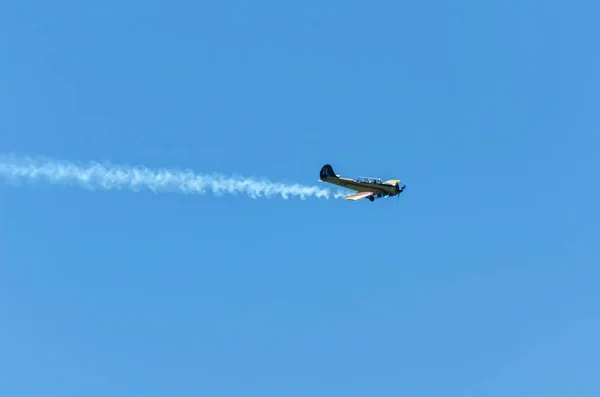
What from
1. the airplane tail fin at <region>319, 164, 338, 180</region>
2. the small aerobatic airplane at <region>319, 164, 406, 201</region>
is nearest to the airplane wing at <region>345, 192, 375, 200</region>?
the small aerobatic airplane at <region>319, 164, 406, 201</region>

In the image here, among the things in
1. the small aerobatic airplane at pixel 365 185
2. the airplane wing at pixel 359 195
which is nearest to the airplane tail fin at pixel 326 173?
the small aerobatic airplane at pixel 365 185

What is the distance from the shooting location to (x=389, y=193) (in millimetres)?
101500

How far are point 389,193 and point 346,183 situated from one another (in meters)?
7.90

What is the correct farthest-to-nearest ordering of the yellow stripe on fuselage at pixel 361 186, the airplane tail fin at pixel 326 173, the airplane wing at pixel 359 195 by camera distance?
1. the airplane tail fin at pixel 326 173
2. the yellow stripe on fuselage at pixel 361 186
3. the airplane wing at pixel 359 195

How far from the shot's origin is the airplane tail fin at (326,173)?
347ft

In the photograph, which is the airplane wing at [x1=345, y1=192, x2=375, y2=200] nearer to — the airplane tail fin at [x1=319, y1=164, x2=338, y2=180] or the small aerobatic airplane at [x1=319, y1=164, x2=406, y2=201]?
the small aerobatic airplane at [x1=319, y1=164, x2=406, y2=201]

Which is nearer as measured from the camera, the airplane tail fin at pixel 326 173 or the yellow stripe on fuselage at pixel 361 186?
the yellow stripe on fuselage at pixel 361 186

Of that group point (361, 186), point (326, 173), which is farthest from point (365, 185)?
point (326, 173)

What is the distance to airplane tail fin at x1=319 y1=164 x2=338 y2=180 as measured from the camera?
105812 mm

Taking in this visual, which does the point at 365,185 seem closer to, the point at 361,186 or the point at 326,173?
the point at 361,186

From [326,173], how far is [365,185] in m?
7.28

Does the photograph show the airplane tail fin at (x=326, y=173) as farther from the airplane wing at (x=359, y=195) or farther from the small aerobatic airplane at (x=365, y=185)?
the airplane wing at (x=359, y=195)

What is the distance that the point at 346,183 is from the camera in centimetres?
10506

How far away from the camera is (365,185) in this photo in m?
103
